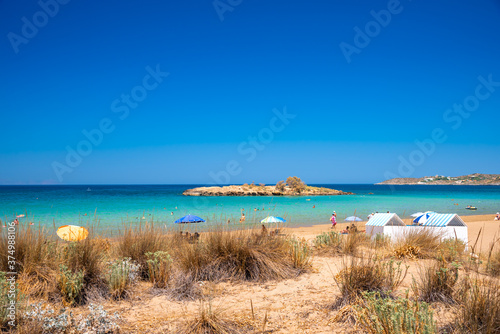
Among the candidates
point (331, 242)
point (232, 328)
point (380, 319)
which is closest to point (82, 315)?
point (232, 328)

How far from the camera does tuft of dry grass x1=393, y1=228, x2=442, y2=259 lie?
7.25 metres

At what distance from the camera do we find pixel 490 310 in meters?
3.05

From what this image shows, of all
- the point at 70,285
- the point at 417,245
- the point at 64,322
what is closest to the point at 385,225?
the point at 417,245

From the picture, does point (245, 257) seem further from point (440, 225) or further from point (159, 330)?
point (440, 225)

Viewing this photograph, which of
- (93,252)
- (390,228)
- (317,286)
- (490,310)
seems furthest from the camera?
(390,228)

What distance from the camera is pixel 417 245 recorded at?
24.5ft

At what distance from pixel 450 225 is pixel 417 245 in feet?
11.3

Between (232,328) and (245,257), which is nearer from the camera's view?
(232,328)

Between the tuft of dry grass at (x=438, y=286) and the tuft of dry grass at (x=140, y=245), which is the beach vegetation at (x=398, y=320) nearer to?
the tuft of dry grass at (x=438, y=286)

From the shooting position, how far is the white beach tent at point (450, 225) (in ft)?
30.4

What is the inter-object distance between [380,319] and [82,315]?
11.1 feet

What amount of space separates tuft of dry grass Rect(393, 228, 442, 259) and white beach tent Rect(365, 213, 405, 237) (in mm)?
1172

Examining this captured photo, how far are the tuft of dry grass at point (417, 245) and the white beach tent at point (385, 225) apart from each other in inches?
46.2

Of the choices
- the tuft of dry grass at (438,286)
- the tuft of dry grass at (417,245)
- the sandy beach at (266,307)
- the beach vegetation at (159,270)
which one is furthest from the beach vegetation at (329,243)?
the beach vegetation at (159,270)
